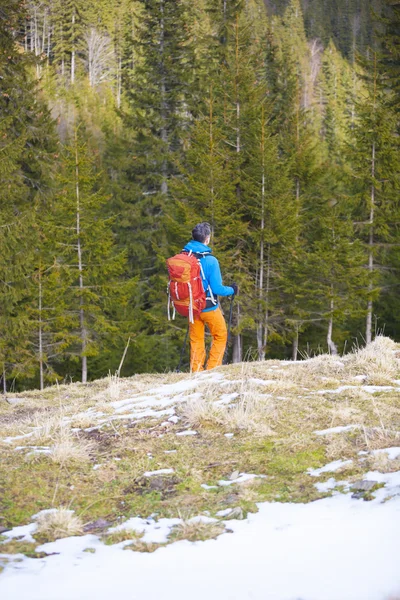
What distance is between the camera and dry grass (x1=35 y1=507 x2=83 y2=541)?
9.42 feet

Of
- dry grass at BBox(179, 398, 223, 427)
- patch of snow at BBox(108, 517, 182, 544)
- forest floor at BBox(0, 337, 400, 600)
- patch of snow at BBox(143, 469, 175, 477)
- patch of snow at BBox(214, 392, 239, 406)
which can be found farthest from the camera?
patch of snow at BBox(214, 392, 239, 406)

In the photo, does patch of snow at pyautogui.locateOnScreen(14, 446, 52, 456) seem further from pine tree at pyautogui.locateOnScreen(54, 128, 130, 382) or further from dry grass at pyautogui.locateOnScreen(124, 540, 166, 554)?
pine tree at pyautogui.locateOnScreen(54, 128, 130, 382)

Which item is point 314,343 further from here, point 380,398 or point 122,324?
point 380,398

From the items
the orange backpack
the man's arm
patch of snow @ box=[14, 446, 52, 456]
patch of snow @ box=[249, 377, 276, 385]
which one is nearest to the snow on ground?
patch of snow @ box=[14, 446, 52, 456]

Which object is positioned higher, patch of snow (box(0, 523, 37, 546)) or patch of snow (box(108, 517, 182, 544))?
patch of snow (box(108, 517, 182, 544))

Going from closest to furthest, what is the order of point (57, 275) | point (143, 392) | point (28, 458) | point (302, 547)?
point (302, 547), point (28, 458), point (143, 392), point (57, 275)

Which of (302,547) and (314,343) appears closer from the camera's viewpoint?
→ (302,547)

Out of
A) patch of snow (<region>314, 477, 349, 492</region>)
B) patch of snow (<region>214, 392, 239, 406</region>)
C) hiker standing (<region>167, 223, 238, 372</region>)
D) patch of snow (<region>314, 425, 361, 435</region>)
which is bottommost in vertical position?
patch of snow (<region>214, 392, 239, 406</region>)

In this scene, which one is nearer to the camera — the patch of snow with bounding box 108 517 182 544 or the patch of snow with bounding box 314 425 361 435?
the patch of snow with bounding box 108 517 182 544

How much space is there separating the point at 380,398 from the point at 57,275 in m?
17.4

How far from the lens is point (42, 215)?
68.1 feet

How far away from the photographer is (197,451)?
4023mm

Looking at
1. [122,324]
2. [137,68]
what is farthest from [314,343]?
[137,68]

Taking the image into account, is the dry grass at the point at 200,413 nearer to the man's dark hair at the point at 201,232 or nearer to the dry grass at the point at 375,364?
the dry grass at the point at 375,364
